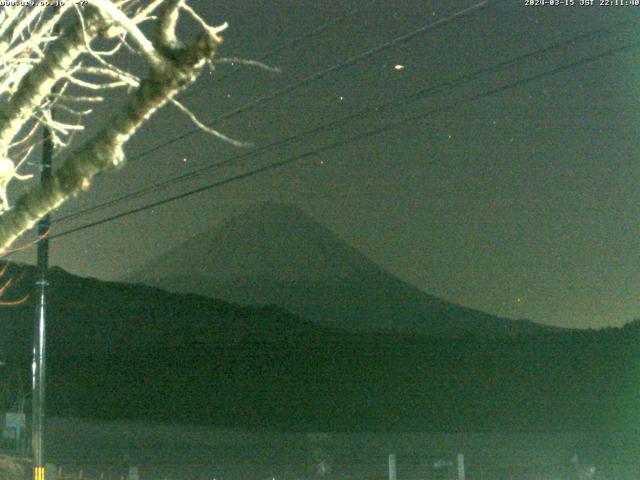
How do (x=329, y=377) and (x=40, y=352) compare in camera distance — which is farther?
(x=329, y=377)

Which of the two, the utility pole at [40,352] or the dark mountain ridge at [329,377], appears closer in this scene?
the utility pole at [40,352]

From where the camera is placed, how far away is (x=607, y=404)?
51.4 meters

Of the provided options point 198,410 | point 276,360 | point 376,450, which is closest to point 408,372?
point 276,360

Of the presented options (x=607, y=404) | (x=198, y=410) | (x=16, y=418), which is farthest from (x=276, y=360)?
(x=16, y=418)

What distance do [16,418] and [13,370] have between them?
2698 cm

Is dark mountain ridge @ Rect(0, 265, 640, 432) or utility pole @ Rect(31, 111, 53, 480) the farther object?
dark mountain ridge @ Rect(0, 265, 640, 432)

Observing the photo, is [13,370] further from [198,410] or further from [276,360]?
[276,360]

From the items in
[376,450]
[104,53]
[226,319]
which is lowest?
[376,450]

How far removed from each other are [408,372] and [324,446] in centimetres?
2326

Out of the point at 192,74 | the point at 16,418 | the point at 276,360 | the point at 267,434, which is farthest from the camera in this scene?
the point at 276,360

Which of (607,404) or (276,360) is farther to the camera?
(276,360)

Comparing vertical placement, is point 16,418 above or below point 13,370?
below

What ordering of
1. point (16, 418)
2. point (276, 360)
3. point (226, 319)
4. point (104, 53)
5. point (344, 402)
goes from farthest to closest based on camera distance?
1. point (226, 319)
2. point (276, 360)
3. point (344, 402)
4. point (16, 418)
5. point (104, 53)

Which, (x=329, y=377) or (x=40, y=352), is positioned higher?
(x=329, y=377)
